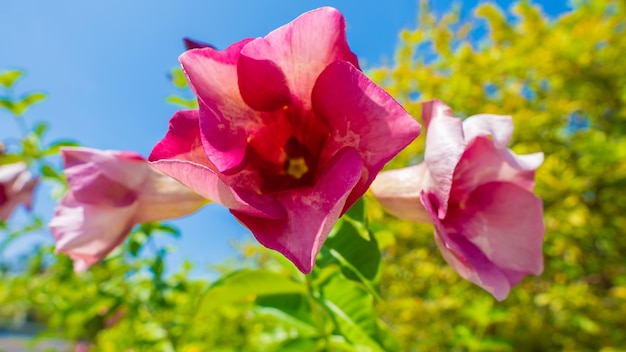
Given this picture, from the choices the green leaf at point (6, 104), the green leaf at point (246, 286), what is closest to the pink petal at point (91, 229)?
the green leaf at point (246, 286)

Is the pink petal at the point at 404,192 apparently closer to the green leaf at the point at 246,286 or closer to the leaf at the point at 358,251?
the leaf at the point at 358,251

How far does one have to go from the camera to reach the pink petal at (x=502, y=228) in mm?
597

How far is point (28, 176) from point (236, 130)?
1.30m

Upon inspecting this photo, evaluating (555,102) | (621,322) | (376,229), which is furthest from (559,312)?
(376,229)

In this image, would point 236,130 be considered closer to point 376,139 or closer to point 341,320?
point 376,139

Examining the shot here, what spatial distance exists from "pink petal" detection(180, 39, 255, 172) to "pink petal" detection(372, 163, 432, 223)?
22 cm

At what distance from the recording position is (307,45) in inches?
19.4

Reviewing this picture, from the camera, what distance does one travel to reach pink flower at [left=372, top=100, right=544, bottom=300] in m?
0.58

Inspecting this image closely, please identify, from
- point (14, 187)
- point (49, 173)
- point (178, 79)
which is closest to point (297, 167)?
point (178, 79)

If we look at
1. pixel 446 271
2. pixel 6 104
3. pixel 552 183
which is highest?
pixel 6 104

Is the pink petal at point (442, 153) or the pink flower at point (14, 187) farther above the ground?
the pink petal at point (442, 153)

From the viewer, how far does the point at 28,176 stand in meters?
1.52

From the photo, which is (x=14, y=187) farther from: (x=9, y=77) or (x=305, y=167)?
(x=305, y=167)

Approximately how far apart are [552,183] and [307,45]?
254 centimetres
